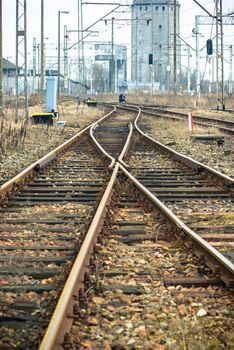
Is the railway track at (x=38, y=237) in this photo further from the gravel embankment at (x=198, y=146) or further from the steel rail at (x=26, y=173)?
the gravel embankment at (x=198, y=146)

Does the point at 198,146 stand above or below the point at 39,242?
above

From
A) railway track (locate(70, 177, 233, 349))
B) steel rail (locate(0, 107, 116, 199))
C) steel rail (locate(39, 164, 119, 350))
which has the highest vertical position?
steel rail (locate(0, 107, 116, 199))

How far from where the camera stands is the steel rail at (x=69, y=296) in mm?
3393

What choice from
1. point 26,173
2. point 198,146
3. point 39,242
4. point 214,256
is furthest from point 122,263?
point 198,146

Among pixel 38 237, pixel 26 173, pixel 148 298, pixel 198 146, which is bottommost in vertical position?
pixel 148 298

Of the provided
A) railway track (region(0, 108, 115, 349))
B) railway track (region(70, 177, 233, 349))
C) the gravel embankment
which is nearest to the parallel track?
railway track (region(0, 108, 115, 349))

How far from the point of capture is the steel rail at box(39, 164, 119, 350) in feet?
11.1

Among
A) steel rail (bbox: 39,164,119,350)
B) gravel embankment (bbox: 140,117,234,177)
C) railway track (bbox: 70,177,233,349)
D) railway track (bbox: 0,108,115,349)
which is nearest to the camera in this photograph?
steel rail (bbox: 39,164,119,350)

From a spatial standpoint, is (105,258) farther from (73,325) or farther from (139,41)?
(139,41)

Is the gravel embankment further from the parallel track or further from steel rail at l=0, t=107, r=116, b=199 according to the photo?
steel rail at l=0, t=107, r=116, b=199

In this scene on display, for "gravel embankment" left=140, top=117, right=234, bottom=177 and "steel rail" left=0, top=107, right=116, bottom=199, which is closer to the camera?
"steel rail" left=0, top=107, right=116, bottom=199

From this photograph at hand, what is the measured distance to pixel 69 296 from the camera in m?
4.06

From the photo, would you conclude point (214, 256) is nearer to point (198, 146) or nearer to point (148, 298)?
point (148, 298)

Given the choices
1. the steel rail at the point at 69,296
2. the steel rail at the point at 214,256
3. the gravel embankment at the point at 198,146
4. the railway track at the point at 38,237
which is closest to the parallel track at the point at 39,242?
the railway track at the point at 38,237
